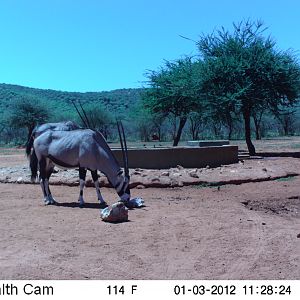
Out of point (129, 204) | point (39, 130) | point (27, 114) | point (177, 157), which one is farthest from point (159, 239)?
point (27, 114)

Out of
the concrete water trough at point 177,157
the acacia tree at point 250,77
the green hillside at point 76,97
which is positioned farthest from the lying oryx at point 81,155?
the green hillside at point 76,97

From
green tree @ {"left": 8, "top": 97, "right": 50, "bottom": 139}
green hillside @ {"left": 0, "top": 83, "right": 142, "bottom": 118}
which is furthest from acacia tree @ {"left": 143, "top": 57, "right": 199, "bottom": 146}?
green hillside @ {"left": 0, "top": 83, "right": 142, "bottom": 118}

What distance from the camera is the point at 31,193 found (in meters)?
13.4

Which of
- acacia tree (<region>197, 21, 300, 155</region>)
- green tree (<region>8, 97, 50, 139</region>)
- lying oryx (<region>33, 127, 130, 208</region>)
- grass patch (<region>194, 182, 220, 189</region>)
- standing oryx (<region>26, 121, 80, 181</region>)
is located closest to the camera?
lying oryx (<region>33, 127, 130, 208</region>)

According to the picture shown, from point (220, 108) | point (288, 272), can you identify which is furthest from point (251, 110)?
point (288, 272)

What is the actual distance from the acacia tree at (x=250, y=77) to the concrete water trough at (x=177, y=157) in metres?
5.83

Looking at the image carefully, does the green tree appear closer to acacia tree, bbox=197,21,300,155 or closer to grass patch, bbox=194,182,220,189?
acacia tree, bbox=197,21,300,155

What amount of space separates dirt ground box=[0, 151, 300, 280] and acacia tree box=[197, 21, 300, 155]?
1159cm

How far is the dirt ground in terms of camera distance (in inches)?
243

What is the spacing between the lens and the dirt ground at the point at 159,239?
617 cm

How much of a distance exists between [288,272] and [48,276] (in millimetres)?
2635

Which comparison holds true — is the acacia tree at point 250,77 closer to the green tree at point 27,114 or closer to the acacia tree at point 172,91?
the acacia tree at point 172,91
